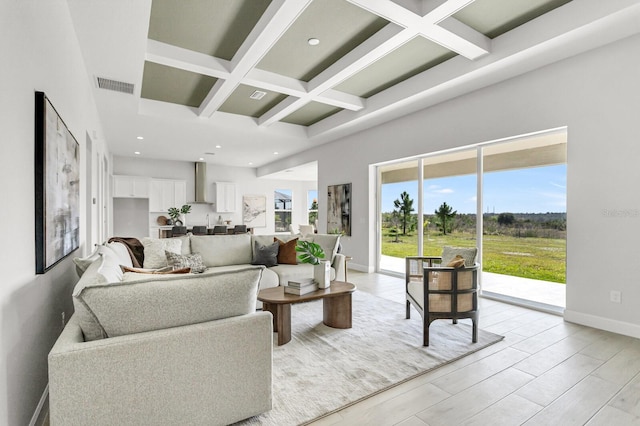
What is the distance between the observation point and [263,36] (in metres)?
3.11

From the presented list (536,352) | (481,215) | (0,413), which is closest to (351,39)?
(481,215)

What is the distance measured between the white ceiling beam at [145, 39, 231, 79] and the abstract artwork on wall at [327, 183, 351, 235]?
145 inches

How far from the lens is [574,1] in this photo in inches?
114

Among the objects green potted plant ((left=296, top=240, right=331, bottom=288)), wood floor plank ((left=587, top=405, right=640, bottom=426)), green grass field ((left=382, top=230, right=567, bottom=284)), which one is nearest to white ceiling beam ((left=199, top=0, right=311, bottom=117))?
green potted plant ((left=296, top=240, right=331, bottom=288))

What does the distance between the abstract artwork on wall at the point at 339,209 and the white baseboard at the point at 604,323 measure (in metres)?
4.07

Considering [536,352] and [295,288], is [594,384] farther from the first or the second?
[295,288]

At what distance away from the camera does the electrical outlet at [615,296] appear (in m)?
3.19

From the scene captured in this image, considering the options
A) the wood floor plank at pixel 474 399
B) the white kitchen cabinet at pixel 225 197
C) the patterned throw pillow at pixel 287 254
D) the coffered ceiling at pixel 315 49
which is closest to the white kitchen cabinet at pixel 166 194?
the white kitchen cabinet at pixel 225 197

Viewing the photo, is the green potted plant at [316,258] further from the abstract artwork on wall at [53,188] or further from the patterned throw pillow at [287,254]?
the abstract artwork on wall at [53,188]

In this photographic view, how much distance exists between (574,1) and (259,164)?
29.5 feet

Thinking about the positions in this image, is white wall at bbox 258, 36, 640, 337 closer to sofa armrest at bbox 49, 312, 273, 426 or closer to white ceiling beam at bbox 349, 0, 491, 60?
white ceiling beam at bbox 349, 0, 491, 60

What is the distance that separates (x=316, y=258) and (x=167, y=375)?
1920mm

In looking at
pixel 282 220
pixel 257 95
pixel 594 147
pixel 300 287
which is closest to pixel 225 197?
pixel 282 220

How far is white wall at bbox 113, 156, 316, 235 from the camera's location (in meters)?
9.55
